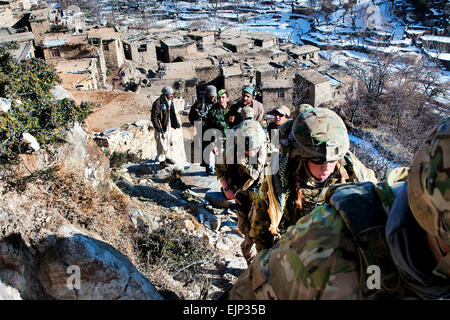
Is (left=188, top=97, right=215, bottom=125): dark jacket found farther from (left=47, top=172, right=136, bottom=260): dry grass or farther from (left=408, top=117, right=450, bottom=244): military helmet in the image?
(left=408, top=117, right=450, bottom=244): military helmet

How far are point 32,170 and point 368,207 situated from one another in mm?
2731

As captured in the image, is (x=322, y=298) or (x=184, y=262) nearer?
(x=322, y=298)

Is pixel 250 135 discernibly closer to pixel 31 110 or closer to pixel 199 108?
pixel 31 110

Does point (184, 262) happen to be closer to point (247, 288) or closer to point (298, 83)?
point (247, 288)

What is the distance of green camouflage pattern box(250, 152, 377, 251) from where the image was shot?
2.82m

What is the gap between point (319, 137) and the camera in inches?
98.1

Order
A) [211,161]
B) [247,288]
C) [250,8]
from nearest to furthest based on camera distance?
[247,288] → [211,161] → [250,8]

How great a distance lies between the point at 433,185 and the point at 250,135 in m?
2.56

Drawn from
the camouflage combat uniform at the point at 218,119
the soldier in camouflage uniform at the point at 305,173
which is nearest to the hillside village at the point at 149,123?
the soldier in camouflage uniform at the point at 305,173

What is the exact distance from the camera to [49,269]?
Result: 2406 millimetres

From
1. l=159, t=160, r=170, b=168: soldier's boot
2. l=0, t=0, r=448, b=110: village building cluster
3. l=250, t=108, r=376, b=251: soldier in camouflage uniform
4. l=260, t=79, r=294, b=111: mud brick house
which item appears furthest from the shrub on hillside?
→ l=260, t=79, r=294, b=111: mud brick house

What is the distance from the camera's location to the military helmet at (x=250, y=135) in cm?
351

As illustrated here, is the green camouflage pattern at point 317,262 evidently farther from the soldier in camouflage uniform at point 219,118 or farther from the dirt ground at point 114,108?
the dirt ground at point 114,108
